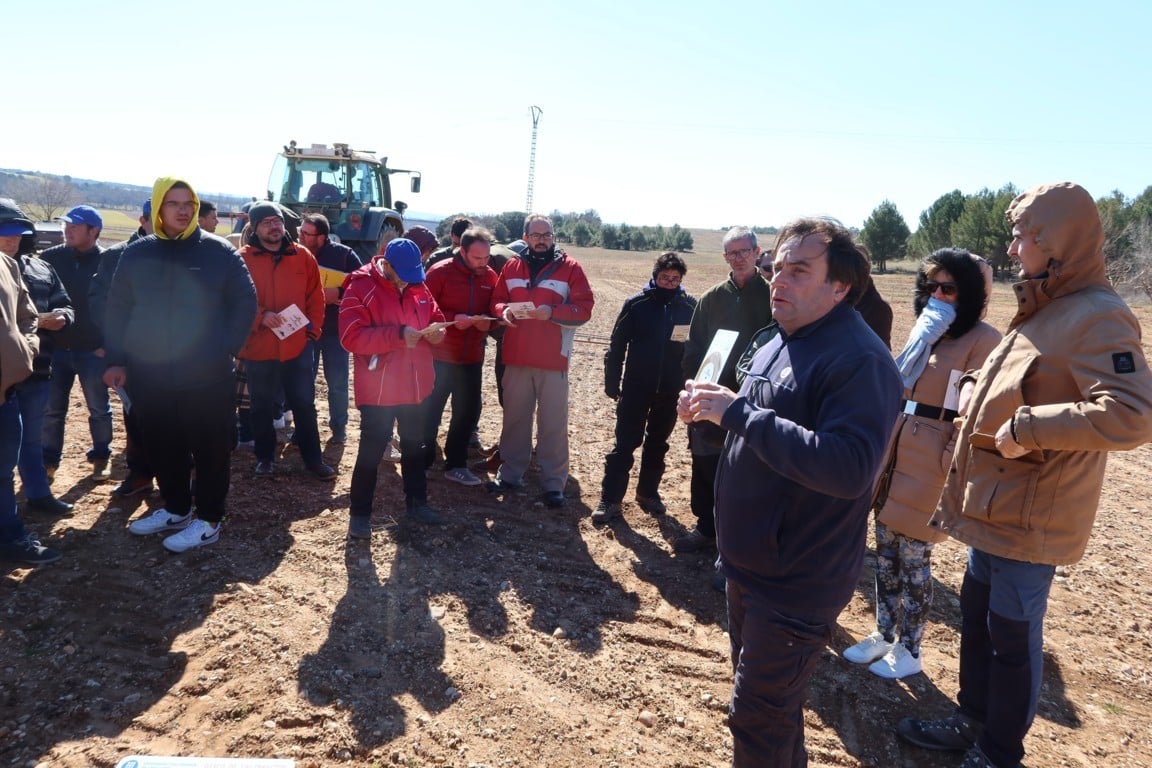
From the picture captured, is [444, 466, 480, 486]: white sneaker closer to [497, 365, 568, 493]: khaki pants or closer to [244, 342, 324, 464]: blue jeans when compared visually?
[497, 365, 568, 493]: khaki pants

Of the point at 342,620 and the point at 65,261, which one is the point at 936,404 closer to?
the point at 342,620

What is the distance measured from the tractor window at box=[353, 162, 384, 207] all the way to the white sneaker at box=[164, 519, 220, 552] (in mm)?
8705

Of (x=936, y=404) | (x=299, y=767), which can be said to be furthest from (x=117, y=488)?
(x=936, y=404)

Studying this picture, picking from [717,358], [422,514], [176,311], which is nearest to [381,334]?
[176,311]

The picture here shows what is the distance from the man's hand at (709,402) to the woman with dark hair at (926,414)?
146 cm

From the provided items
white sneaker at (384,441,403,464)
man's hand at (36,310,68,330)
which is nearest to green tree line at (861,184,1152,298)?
white sneaker at (384,441,403,464)

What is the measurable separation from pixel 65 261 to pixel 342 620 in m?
3.40

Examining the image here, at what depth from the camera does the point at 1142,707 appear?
3434mm

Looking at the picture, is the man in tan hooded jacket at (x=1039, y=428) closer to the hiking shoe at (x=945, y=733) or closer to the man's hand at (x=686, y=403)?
the hiking shoe at (x=945, y=733)

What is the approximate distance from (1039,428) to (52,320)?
5.06 meters

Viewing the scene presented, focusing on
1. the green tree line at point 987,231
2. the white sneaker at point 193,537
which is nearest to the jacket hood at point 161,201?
the white sneaker at point 193,537

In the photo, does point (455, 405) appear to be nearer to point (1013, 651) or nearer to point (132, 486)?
point (132, 486)

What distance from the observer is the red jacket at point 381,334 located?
4.27m

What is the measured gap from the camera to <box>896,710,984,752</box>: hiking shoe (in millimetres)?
2936
